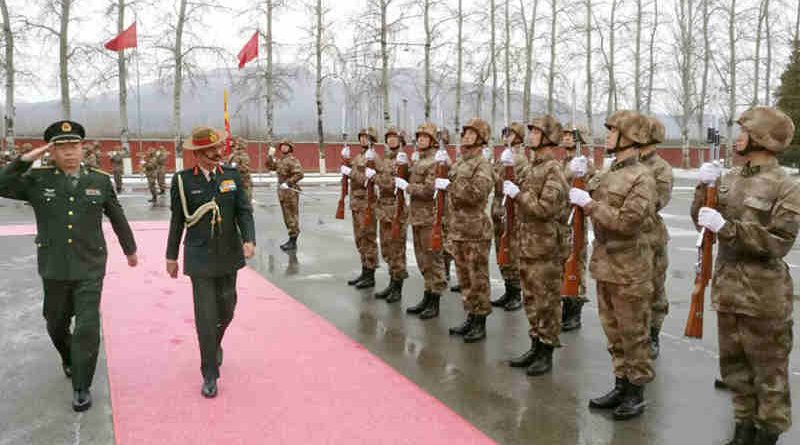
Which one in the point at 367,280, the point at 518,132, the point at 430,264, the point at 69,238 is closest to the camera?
the point at 69,238

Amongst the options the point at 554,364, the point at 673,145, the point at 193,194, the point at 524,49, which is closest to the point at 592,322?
the point at 554,364

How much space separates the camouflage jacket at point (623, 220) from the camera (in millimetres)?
4094

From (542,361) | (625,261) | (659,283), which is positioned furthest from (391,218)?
(625,261)

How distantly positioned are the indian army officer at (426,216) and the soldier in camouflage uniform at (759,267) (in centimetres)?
329

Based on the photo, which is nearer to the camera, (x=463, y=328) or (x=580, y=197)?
(x=580, y=197)

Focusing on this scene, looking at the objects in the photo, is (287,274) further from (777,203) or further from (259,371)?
(777,203)

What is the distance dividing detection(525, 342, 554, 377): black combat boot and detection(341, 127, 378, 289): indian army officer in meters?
3.36

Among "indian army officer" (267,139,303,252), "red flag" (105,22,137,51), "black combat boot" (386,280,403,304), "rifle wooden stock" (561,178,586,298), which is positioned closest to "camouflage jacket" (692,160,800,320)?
"rifle wooden stock" (561,178,586,298)

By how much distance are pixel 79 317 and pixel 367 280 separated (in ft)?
14.2

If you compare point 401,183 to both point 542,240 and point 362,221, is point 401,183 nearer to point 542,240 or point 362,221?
point 362,221

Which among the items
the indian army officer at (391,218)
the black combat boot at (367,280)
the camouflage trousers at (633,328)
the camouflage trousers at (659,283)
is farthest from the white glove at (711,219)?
the black combat boot at (367,280)

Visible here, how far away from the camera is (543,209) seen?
5117 millimetres

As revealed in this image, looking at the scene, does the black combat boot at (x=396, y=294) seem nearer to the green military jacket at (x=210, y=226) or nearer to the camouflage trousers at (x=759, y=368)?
the green military jacket at (x=210, y=226)

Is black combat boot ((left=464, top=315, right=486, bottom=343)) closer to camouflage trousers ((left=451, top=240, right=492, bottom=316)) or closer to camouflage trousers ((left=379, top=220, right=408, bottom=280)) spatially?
camouflage trousers ((left=451, top=240, right=492, bottom=316))
